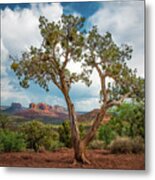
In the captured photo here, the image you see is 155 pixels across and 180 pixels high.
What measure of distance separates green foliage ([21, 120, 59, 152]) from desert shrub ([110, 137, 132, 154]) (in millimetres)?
311

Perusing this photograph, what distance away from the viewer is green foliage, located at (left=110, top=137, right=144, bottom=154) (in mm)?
2379

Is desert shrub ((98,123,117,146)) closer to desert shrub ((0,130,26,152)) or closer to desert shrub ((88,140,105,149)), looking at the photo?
desert shrub ((88,140,105,149))

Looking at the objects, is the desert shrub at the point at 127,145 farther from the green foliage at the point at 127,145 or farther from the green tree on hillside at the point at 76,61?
the green tree on hillside at the point at 76,61

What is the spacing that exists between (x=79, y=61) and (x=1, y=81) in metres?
0.45

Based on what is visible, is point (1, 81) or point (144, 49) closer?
point (144, 49)

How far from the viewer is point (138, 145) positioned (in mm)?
2381

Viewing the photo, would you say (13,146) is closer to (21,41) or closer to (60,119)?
(60,119)

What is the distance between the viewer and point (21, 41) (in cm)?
251

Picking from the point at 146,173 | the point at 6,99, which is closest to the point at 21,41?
the point at 6,99

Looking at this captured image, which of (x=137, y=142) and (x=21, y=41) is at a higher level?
(x=21, y=41)

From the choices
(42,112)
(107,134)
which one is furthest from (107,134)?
(42,112)

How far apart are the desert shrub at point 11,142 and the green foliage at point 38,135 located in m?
0.03

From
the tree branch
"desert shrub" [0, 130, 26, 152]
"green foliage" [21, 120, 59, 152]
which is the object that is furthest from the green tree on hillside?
"desert shrub" [0, 130, 26, 152]

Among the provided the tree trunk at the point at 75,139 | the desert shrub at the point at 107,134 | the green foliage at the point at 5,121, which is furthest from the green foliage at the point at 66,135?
the green foliage at the point at 5,121
